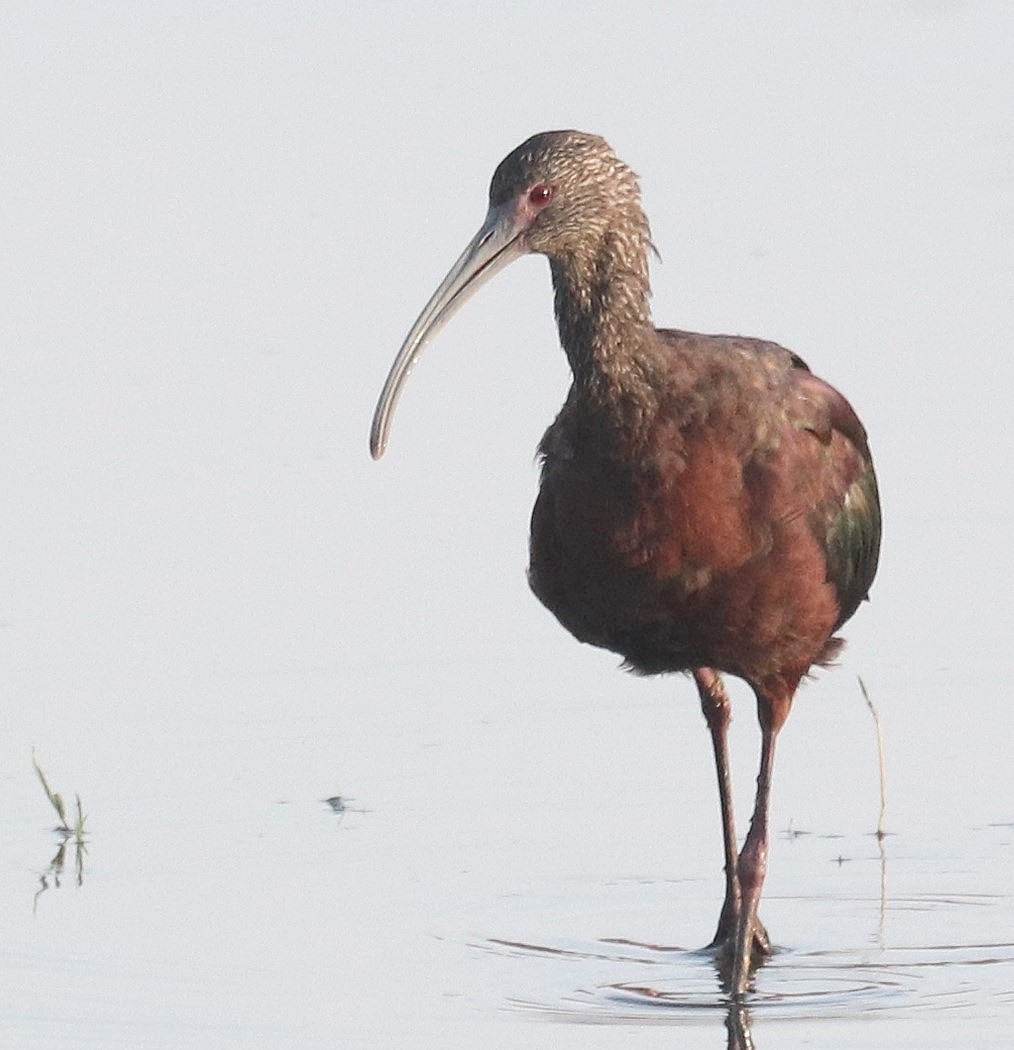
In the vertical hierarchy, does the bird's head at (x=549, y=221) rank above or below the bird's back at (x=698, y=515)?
above

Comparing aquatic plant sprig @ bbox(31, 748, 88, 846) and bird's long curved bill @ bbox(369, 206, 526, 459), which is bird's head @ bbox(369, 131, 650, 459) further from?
aquatic plant sprig @ bbox(31, 748, 88, 846)

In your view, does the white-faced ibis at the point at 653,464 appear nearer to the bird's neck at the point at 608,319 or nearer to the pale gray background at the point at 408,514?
the bird's neck at the point at 608,319

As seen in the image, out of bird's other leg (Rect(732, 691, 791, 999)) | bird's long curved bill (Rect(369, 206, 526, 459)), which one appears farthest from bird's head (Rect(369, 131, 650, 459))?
bird's other leg (Rect(732, 691, 791, 999))

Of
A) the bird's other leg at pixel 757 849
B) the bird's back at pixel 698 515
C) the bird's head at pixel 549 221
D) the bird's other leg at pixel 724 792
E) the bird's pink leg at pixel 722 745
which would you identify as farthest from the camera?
the bird's pink leg at pixel 722 745

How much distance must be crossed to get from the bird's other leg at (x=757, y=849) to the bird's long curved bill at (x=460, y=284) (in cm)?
138

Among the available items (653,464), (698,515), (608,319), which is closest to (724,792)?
(698,515)

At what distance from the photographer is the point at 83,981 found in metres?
9.91

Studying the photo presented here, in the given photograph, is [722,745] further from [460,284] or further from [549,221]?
[549,221]

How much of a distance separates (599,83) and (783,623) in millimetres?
9084

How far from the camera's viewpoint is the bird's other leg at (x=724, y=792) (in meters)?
10.6

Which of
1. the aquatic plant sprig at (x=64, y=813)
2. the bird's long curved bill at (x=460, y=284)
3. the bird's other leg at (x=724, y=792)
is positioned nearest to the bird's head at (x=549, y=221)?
the bird's long curved bill at (x=460, y=284)

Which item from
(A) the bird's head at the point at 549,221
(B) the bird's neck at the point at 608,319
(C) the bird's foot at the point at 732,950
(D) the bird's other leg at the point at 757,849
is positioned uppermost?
(A) the bird's head at the point at 549,221

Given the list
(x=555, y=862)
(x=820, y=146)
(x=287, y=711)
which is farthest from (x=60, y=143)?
(x=555, y=862)

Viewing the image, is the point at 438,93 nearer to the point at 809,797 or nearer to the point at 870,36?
the point at 870,36
